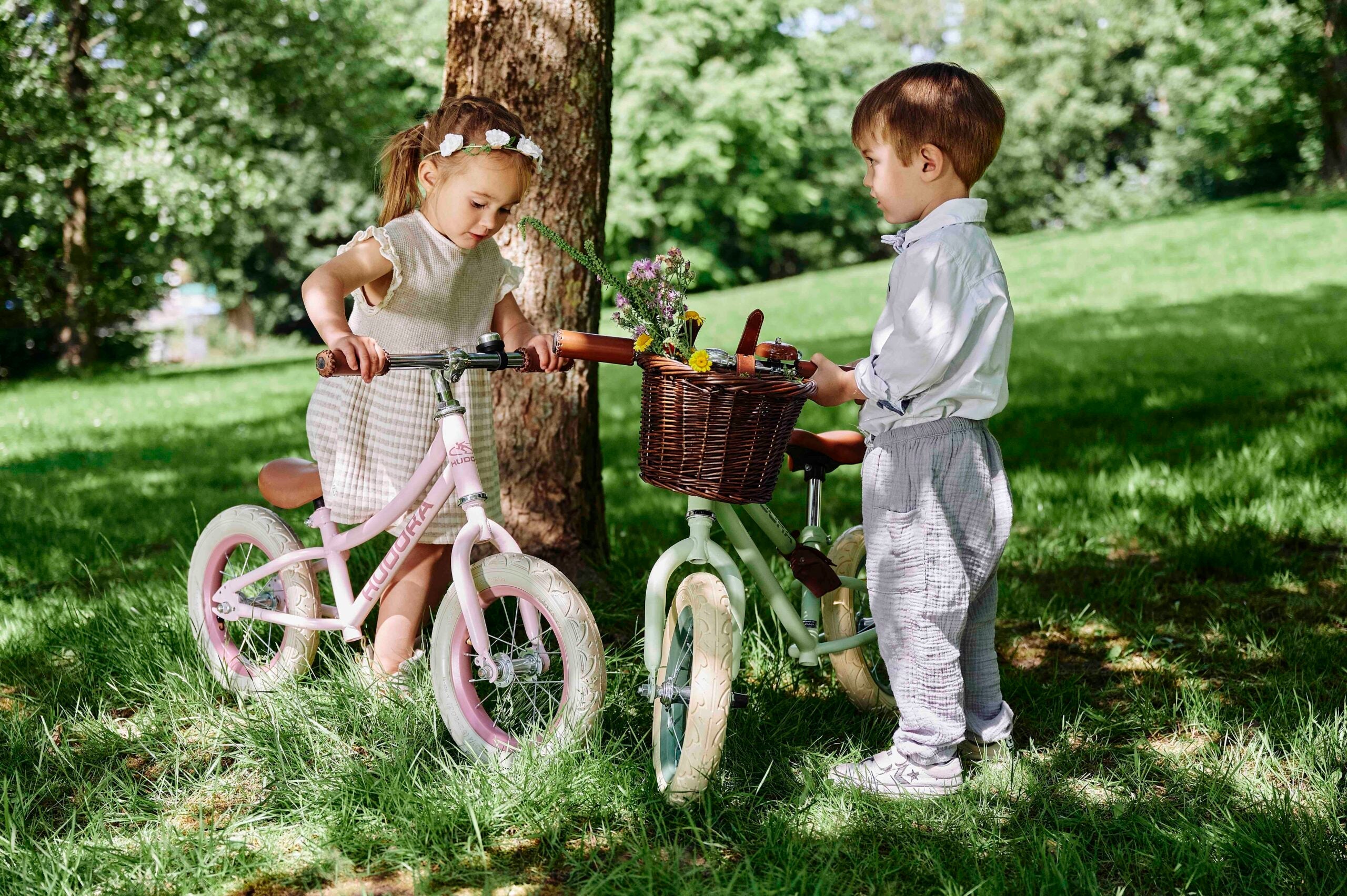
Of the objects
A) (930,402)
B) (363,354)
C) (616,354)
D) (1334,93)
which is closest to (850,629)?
(930,402)

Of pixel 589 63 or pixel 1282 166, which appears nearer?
pixel 589 63

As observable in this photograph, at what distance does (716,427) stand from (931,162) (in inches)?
31.0

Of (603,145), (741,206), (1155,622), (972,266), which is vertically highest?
(741,206)

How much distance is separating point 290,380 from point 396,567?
1233 centimetres

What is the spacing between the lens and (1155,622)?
3.86 meters

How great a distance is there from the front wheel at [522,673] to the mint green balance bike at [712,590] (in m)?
0.16

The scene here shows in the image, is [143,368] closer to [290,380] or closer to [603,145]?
[290,380]

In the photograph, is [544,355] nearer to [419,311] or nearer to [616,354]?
[616,354]

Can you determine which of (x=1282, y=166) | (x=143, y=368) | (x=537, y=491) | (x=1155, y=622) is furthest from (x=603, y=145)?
(x=1282, y=166)

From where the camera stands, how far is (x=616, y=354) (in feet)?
8.26

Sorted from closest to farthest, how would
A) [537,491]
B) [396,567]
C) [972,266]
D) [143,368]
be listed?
[972,266]
[396,567]
[537,491]
[143,368]

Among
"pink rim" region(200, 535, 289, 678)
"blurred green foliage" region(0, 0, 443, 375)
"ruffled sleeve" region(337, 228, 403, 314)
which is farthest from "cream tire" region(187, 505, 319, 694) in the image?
"blurred green foliage" region(0, 0, 443, 375)

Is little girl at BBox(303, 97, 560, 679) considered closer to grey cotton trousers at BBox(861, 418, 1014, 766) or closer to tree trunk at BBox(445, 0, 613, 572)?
tree trunk at BBox(445, 0, 613, 572)

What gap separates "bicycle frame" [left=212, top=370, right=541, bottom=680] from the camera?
2.70m
